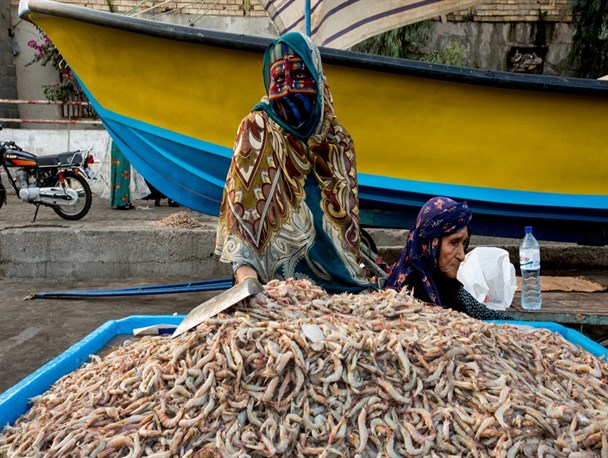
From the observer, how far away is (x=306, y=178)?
2961 millimetres

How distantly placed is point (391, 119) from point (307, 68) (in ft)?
6.62

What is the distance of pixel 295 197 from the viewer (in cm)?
290

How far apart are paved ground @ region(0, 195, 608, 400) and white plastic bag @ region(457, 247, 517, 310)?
81.9 inches

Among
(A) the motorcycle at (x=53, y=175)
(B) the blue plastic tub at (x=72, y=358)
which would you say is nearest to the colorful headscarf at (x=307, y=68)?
(B) the blue plastic tub at (x=72, y=358)

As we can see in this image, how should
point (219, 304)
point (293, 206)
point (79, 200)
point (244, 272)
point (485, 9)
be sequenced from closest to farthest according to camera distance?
1. point (219, 304)
2. point (244, 272)
3. point (293, 206)
4. point (79, 200)
5. point (485, 9)

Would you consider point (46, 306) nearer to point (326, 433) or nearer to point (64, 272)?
point (64, 272)

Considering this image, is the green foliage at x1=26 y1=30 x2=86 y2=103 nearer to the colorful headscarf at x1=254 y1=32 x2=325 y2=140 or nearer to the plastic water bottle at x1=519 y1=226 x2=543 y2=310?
the colorful headscarf at x1=254 y1=32 x2=325 y2=140

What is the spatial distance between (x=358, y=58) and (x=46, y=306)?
119 inches

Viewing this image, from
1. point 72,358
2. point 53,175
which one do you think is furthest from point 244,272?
point 53,175

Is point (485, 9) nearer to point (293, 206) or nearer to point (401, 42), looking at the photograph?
point (401, 42)

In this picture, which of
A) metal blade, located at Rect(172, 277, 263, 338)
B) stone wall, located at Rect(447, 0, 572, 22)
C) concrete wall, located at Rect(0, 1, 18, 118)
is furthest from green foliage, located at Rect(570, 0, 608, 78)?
metal blade, located at Rect(172, 277, 263, 338)

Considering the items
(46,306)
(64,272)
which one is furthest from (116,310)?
(64,272)

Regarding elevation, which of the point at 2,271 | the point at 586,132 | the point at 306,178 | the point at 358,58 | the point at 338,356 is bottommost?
the point at 2,271

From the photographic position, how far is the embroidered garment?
2736 millimetres
